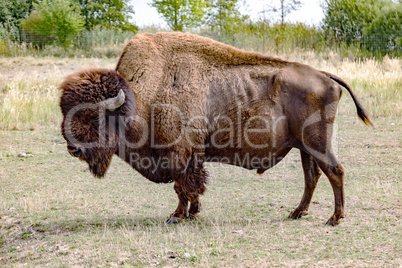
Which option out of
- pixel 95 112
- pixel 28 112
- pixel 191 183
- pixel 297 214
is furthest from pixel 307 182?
pixel 28 112

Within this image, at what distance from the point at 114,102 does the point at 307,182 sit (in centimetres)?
259

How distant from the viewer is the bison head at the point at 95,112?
5328 mm

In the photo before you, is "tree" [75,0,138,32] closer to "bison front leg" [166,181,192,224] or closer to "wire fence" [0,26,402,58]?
"wire fence" [0,26,402,58]

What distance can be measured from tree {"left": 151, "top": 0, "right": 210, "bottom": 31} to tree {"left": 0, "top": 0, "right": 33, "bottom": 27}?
11.9m

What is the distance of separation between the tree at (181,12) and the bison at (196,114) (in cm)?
2178

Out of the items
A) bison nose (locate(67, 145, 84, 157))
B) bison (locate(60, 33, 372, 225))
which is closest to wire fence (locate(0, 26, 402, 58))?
bison (locate(60, 33, 372, 225))

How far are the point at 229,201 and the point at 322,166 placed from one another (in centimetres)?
161

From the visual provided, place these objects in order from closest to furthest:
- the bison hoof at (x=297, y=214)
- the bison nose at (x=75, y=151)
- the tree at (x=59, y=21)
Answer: the bison nose at (x=75, y=151) → the bison hoof at (x=297, y=214) → the tree at (x=59, y=21)

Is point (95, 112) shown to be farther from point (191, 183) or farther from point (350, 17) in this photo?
point (350, 17)

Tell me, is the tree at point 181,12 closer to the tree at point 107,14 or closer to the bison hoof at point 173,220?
the tree at point 107,14

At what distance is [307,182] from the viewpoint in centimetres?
597

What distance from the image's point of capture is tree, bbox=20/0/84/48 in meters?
30.0

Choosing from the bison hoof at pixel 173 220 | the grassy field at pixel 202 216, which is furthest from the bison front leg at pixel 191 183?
the grassy field at pixel 202 216

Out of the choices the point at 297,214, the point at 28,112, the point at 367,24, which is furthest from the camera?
the point at 367,24
